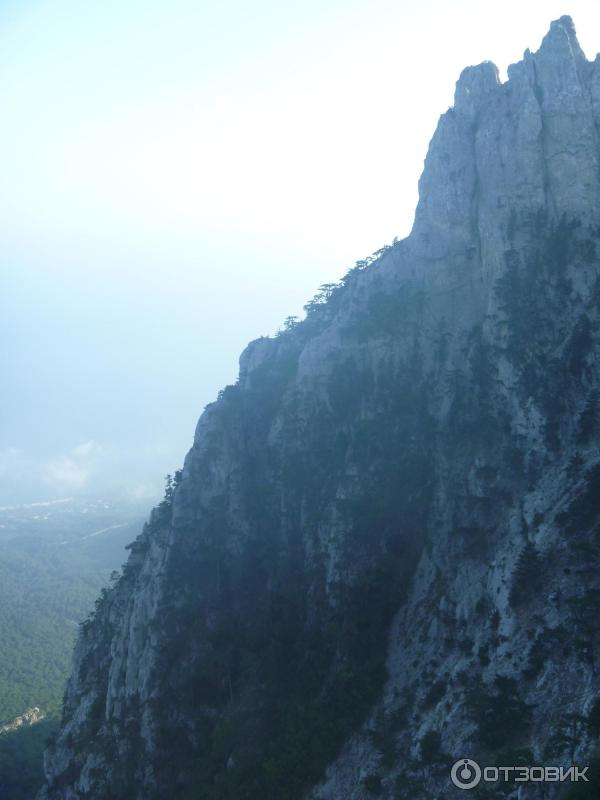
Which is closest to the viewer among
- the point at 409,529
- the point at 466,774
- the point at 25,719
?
the point at 466,774

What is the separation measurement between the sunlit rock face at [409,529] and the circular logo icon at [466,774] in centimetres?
81

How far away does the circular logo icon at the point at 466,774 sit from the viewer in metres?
36.8

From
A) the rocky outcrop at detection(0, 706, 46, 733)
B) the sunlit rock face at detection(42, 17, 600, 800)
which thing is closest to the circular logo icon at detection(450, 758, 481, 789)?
the sunlit rock face at detection(42, 17, 600, 800)

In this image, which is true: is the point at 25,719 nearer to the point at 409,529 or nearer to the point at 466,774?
the point at 409,529

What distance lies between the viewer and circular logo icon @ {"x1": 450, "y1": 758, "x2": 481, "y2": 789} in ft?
121

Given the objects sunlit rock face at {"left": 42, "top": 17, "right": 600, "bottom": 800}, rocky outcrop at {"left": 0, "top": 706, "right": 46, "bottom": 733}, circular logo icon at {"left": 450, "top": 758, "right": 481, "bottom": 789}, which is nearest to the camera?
circular logo icon at {"left": 450, "top": 758, "right": 481, "bottom": 789}

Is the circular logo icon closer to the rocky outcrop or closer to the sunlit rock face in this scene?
the sunlit rock face

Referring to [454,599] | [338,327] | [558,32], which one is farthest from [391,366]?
[558,32]

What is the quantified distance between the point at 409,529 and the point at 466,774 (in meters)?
24.1

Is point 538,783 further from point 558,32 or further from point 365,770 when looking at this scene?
point 558,32

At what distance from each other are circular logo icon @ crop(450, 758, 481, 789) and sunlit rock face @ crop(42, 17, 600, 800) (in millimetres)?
812

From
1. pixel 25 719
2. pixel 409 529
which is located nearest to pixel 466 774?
pixel 409 529

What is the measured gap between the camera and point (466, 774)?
122 feet

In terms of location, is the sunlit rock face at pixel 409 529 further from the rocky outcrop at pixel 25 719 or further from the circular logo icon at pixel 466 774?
the rocky outcrop at pixel 25 719
